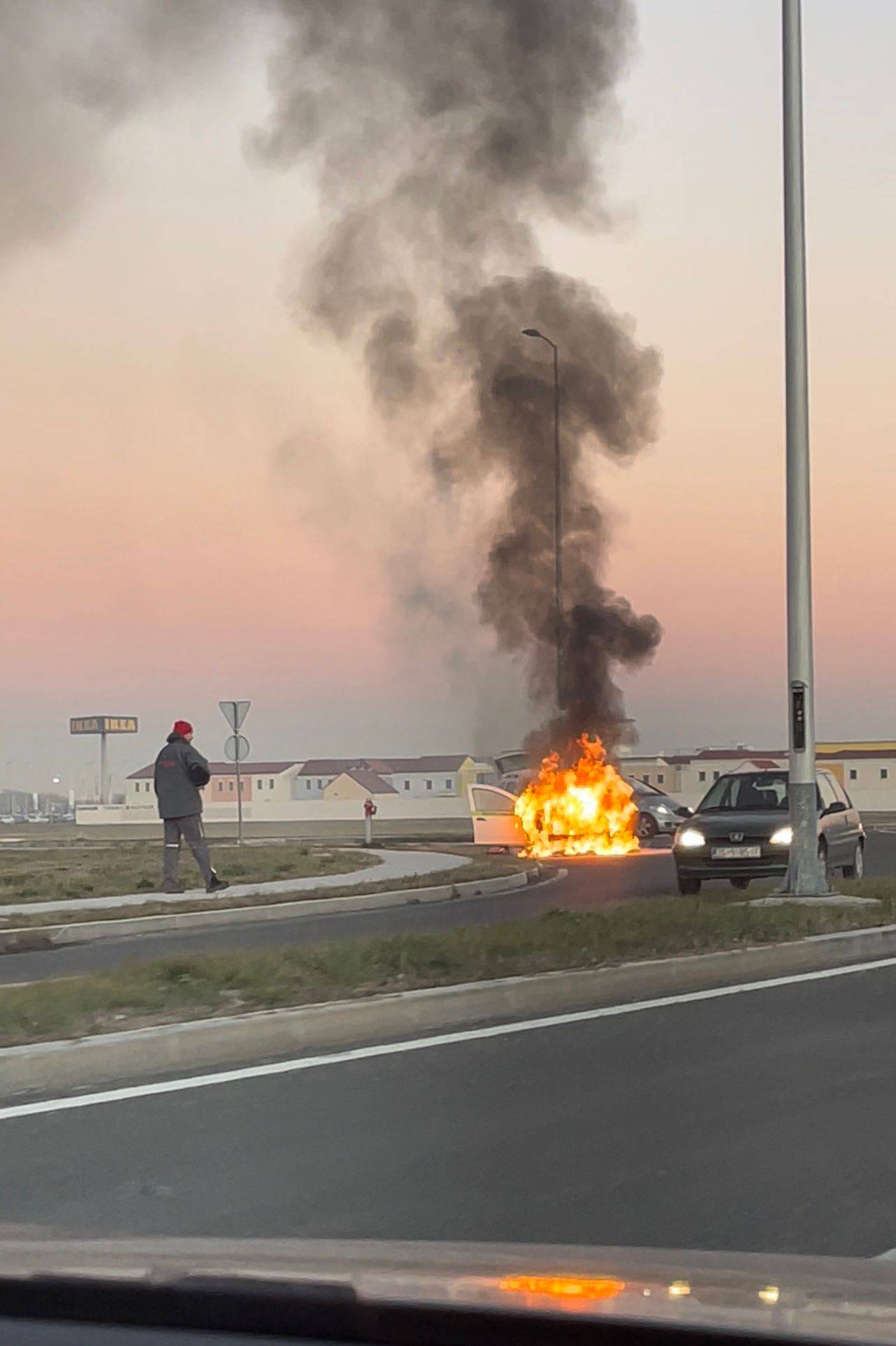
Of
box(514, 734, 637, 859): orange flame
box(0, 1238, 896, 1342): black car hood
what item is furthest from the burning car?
box(0, 1238, 896, 1342): black car hood

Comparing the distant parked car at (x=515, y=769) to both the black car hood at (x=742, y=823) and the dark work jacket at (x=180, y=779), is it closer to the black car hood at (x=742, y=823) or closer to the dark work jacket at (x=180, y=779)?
the black car hood at (x=742, y=823)

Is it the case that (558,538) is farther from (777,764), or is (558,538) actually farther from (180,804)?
(777,764)

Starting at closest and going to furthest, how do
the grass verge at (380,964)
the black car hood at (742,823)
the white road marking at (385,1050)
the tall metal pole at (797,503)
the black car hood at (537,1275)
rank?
the black car hood at (537,1275) < the white road marking at (385,1050) < the grass verge at (380,964) < the tall metal pole at (797,503) < the black car hood at (742,823)

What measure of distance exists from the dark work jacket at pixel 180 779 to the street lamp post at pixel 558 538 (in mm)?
14711

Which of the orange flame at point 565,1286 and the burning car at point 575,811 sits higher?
the orange flame at point 565,1286

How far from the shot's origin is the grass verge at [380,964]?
902 centimetres

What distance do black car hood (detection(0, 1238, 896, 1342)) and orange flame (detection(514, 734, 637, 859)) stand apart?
28.2m

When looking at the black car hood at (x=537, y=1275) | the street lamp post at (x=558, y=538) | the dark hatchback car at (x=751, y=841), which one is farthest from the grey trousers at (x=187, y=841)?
the black car hood at (x=537, y=1275)

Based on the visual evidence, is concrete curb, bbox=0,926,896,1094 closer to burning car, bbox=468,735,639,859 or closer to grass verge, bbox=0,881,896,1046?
grass verge, bbox=0,881,896,1046

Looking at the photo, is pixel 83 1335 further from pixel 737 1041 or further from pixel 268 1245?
pixel 737 1041

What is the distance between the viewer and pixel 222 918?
16.1 meters

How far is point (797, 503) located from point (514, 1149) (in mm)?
10259

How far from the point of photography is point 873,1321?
208 cm

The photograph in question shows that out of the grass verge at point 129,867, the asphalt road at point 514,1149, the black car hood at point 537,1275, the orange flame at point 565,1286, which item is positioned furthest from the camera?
the grass verge at point 129,867
